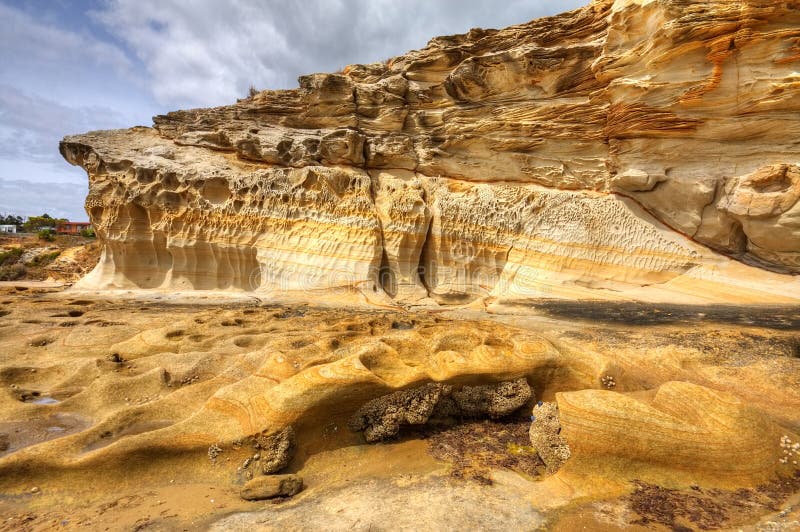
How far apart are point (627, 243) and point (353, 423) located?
8.33 meters

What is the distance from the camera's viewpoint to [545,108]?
32.8 ft

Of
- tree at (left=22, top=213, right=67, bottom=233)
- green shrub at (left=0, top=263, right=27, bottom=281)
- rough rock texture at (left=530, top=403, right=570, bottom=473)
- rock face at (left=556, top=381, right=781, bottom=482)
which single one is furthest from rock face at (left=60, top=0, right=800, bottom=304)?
tree at (left=22, top=213, right=67, bottom=233)

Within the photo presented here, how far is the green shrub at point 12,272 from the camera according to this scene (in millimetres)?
14461

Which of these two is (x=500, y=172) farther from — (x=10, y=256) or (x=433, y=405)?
(x=10, y=256)

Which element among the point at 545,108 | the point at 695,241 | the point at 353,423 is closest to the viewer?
the point at 353,423

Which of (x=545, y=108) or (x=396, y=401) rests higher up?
(x=545, y=108)

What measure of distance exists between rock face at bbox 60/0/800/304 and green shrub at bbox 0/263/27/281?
706 cm

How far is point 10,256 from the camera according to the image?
674 inches

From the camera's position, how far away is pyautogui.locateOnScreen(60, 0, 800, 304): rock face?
7707 mm

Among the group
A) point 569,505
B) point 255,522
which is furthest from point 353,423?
point 569,505

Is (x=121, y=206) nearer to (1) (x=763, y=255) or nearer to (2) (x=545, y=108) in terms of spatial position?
(2) (x=545, y=108)

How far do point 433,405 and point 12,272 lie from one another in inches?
751

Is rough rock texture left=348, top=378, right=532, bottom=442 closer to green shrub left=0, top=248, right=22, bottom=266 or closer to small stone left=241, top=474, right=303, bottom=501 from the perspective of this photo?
small stone left=241, top=474, right=303, bottom=501

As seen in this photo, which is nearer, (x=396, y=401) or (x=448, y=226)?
(x=396, y=401)
